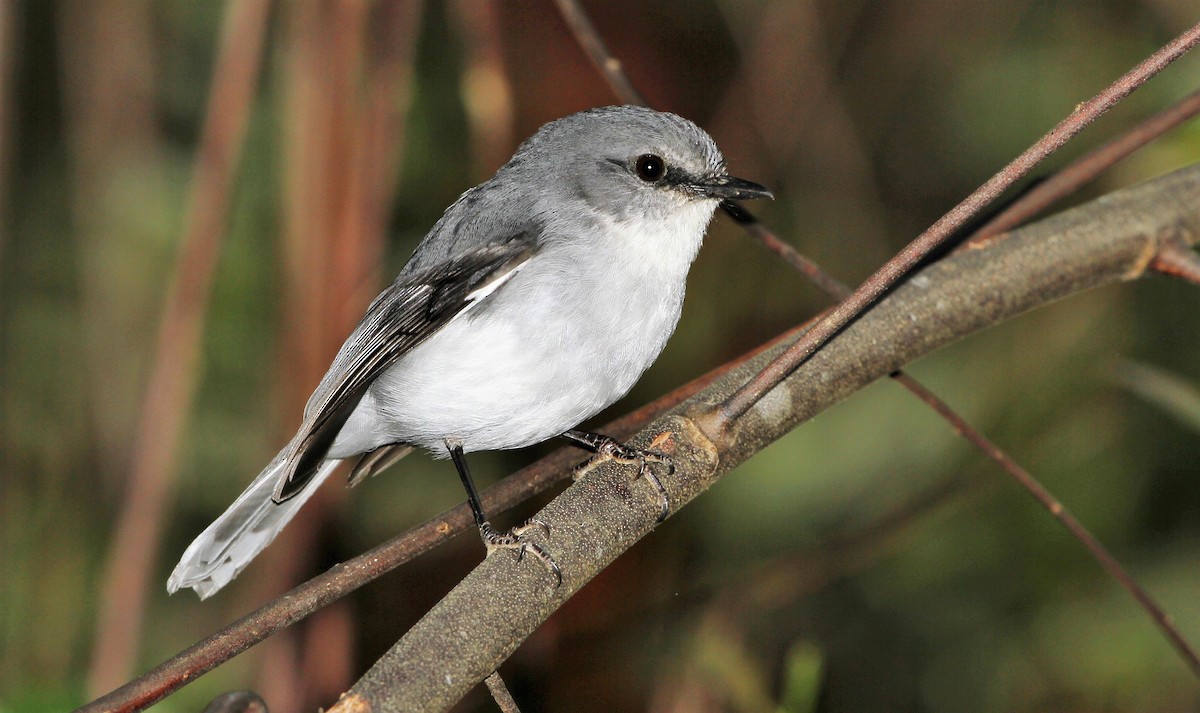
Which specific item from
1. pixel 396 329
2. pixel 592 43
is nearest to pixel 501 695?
pixel 396 329

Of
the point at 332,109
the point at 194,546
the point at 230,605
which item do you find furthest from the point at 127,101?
the point at 194,546

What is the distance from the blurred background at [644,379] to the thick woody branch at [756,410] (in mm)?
492

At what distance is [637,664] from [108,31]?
3.32 meters

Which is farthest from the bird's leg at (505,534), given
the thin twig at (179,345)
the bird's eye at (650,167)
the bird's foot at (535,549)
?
the thin twig at (179,345)

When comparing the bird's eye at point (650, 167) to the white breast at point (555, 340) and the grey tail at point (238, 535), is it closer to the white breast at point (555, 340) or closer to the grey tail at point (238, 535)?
the white breast at point (555, 340)

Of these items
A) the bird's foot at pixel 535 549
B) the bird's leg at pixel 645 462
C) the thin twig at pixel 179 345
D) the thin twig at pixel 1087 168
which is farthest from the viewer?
the thin twig at pixel 179 345

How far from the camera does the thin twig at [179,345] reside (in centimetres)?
328

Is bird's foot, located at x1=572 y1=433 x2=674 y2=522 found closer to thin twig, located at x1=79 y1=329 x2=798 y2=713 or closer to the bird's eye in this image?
thin twig, located at x1=79 y1=329 x2=798 y2=713

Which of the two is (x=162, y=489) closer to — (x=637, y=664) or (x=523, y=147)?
(x=523, y=147)

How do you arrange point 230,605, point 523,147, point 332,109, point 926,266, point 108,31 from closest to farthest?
point 926,266, point 523,147, point 332,109, point 230,605, point 108,31

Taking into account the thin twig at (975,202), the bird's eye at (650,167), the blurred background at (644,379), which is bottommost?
the blurred background at (644,379)

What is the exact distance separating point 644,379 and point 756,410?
2.75 meters

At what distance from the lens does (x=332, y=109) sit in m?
3.35

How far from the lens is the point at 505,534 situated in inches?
99.0
